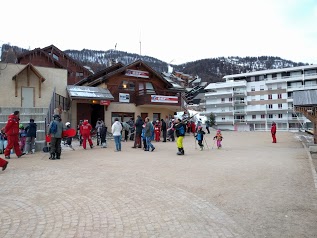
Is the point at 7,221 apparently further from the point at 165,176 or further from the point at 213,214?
the point at 165,176

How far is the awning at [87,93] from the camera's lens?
2431cm

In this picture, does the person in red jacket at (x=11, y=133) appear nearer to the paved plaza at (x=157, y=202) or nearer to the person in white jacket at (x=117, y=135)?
the paved plaza at (x=157, y=202)

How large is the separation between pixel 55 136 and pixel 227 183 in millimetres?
7357

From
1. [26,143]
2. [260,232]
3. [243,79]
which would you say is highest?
[243,79]

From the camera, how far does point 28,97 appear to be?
23.2m

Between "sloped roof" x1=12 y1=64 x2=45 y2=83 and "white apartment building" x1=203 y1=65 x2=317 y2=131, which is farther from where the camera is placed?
"white apartment building" x1=203 y1=65 x2=317 y2=131

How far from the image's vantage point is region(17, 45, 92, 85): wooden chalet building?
36469 mm

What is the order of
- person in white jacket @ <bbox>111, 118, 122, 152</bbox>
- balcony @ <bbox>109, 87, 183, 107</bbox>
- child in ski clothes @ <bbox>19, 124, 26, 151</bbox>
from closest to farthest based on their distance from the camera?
1. child in ski clothes @ <bbox>19, 124, 26, 151</bbox>
2. person in white jacket @ <bbox>111, 118, 122, 152</bbox>
3. balcony @ <bbox>109, 87, 183, 107</bbox>

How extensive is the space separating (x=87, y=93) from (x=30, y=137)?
13.3m

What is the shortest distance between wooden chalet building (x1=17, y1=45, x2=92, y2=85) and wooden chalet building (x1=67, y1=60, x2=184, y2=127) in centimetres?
775

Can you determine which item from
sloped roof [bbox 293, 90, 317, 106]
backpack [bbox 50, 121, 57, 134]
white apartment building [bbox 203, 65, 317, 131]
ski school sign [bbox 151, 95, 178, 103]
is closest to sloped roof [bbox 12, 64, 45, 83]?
ski school sign [bbox 151, 95, 178, 103]

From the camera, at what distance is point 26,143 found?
495 inches

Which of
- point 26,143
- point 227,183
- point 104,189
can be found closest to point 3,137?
point 26,143

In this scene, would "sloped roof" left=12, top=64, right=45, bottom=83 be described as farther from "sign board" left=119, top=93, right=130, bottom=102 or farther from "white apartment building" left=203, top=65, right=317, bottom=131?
"white apartment building" left=203, top=65, right=317, bottom=131
